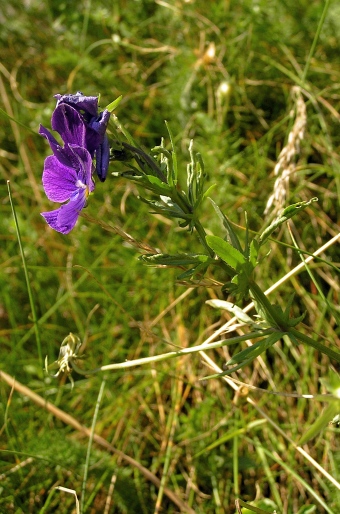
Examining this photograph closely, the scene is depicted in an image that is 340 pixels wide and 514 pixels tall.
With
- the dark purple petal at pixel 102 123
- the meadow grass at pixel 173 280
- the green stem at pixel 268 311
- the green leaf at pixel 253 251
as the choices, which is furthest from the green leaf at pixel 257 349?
the dark purple petal at pixel 102 123

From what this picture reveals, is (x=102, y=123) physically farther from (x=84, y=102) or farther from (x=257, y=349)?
(x=257, y=349)

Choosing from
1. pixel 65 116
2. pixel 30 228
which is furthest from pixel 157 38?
pixel 65 116

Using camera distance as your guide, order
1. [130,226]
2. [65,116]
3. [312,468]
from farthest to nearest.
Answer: [130,226] < [312,468] < [65,116]

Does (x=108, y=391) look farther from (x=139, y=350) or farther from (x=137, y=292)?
(x=137, y=292)

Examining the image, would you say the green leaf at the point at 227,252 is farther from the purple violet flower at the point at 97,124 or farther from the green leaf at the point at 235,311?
the purple violet flower at the point at 97,124

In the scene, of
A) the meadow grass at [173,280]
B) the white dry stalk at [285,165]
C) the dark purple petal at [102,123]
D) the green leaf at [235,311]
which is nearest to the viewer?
the dark purple petal at [102,123]

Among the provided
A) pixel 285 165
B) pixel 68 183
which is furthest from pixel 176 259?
pixel 285 165

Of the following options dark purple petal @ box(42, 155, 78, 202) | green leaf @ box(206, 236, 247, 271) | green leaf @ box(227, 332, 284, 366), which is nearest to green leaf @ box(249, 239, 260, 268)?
green leaf @ box(206, 236, 247, 271)
